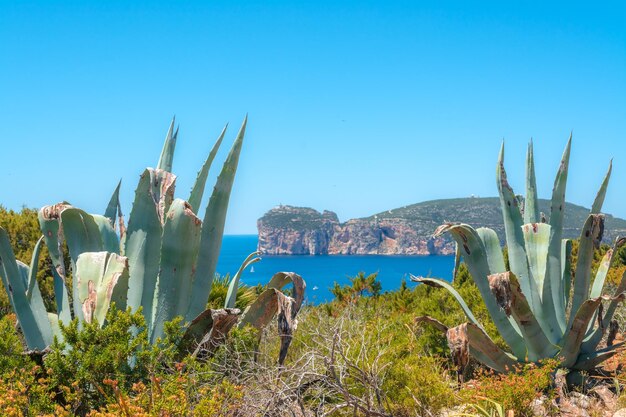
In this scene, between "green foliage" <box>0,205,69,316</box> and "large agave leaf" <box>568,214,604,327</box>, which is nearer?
"large agave leaf" <box>568,214,604,327</box>

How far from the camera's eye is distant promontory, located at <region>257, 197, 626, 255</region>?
69363 mm

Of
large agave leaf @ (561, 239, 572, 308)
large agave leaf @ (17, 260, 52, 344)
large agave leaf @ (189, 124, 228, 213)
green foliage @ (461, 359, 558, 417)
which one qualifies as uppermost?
large agave leaf @ (189, 124, 228, 213)

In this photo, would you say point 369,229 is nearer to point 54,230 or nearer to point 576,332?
point 576,332

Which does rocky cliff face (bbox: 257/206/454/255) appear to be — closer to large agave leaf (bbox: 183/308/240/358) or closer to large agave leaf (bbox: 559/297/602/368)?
large agave leaf (bbox: 559/297/602/368)

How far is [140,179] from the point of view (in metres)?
4.87

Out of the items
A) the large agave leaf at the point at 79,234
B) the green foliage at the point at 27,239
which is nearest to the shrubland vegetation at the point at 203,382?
the large agave leaf at the point at 79,234

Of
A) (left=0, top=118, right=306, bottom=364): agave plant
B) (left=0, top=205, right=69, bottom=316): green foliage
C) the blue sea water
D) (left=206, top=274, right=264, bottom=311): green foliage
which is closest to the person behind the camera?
(left=0, top=118, right=306, bottom=364): agave plant

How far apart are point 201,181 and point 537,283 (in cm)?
300

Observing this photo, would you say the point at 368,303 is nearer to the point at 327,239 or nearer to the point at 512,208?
the point at 512,208

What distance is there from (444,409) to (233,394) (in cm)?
192

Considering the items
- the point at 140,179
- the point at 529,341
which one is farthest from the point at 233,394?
the point at 529,341

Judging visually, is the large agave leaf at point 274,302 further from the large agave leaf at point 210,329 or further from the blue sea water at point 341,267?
the blue sea water at point 341,267

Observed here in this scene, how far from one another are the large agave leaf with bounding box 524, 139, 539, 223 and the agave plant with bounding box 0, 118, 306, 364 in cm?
265

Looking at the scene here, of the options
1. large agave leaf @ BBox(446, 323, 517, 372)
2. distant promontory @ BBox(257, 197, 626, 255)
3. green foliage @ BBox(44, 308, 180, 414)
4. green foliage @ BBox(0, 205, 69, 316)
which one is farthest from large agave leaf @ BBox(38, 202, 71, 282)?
distant promontory @ BBox(257, 197, 626, 255)
